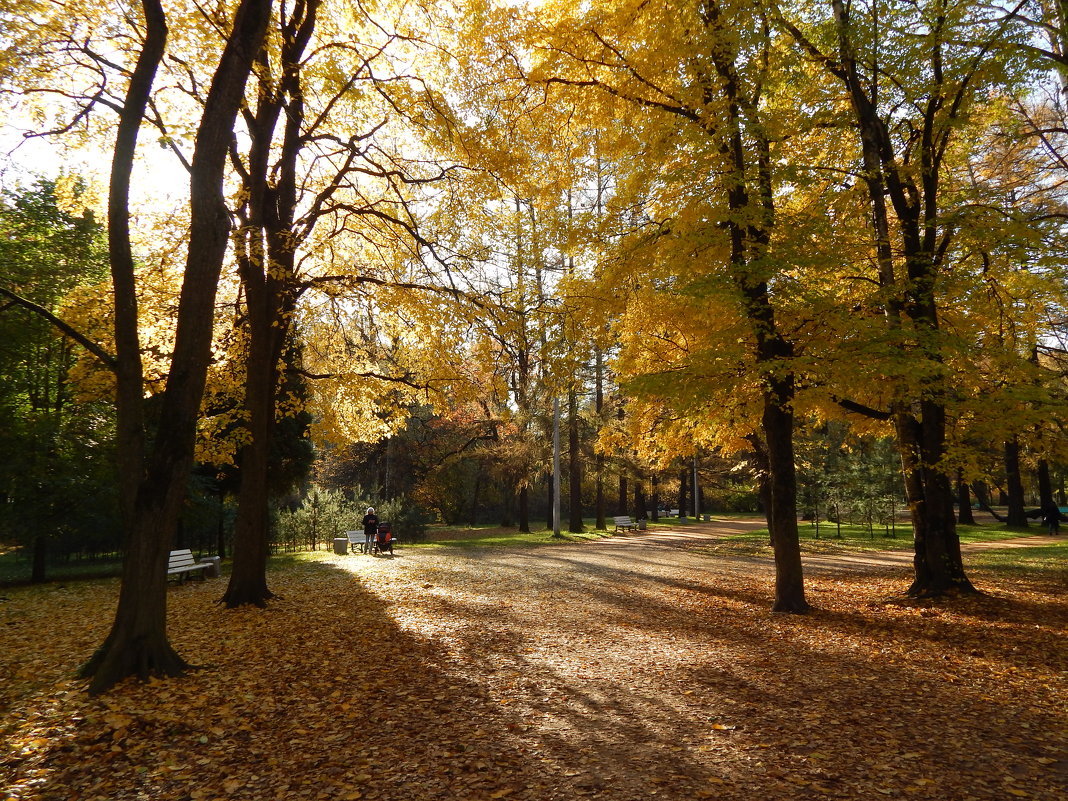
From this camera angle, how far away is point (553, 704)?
4918 millimetres

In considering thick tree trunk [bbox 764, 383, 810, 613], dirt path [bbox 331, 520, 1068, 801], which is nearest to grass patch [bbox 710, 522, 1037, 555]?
dirt path [bbox 331, 520, 1068, 801]

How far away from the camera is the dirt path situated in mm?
3660

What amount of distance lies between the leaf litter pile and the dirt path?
1.0 inches

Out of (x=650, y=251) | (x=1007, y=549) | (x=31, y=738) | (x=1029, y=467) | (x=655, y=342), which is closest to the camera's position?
(x=31, y=738)

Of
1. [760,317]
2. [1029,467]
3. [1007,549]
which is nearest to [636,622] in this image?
A: [760,317]

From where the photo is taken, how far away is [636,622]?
807cm

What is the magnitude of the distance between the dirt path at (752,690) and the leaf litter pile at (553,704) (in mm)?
26

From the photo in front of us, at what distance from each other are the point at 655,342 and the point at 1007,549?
593 inches

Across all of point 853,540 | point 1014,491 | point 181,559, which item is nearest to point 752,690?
point 181,559

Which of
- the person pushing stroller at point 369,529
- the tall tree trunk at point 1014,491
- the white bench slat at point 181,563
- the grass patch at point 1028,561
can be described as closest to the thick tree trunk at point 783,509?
the grass patch at point 1028,561

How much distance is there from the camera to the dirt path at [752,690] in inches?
144

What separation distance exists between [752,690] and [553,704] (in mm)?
1838

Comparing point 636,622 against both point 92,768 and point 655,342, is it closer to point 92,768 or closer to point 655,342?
point 655,342

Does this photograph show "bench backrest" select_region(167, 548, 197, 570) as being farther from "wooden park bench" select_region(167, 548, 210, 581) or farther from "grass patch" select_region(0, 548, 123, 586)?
"grass patch" select_region(0, 548, 123, 586)
